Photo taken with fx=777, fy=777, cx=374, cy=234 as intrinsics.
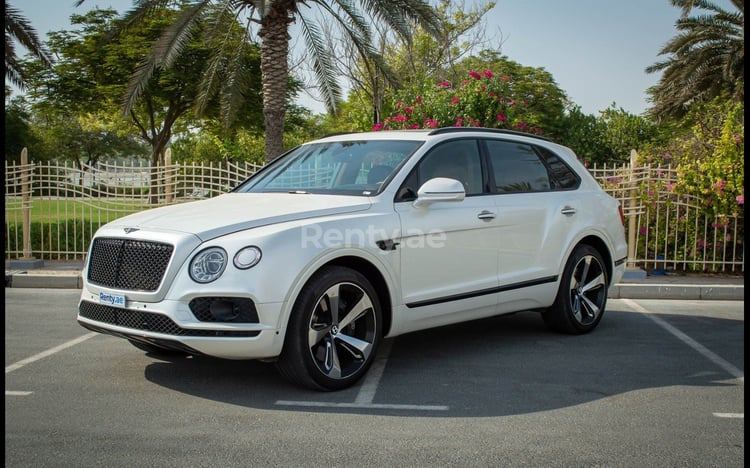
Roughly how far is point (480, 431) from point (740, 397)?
6.40 feet

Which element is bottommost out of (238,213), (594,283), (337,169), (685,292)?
(685,292)

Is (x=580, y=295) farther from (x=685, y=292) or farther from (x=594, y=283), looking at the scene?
(x=685, y=292)

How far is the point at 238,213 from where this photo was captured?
5.12m

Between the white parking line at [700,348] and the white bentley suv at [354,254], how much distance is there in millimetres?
826

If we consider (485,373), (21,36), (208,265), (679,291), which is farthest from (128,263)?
(21,36)

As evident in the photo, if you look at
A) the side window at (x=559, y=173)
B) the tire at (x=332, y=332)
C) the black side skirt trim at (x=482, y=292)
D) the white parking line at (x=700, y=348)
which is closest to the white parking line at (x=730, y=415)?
the white parking line at (x=700, y=348)

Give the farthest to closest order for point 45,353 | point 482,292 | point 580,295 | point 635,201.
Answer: point 635,201 → point 580,295 → point 45,353 → point 482,292

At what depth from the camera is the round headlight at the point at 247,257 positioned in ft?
15.3

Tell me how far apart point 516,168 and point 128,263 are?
3.32 m

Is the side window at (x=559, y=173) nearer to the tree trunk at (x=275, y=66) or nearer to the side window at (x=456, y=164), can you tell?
the side window at (x=456, y=164)

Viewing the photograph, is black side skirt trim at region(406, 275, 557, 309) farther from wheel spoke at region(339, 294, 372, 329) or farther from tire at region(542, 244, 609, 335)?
wheel spoke at region(339, 294, 372, 329)

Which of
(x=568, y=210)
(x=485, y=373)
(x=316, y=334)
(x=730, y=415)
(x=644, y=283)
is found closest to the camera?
(x=730, y=415)

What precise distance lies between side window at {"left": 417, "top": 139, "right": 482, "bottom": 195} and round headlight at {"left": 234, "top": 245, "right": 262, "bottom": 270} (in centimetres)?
159

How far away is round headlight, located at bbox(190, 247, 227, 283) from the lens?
15.3 ft
